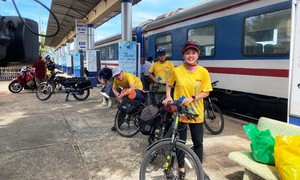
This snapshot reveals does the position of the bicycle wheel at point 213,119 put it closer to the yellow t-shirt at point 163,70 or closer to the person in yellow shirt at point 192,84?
the yellow t-shirt at point 163,70

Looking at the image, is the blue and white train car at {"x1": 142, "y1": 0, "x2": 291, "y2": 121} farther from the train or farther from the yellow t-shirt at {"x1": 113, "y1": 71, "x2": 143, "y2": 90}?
the yellow t-shirt at {"x1": 113, "y1": 71, "x2": 143, "y2": 90}

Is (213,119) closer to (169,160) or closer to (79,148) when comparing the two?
(79,148)

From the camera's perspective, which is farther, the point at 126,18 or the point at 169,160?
the point at 126,18

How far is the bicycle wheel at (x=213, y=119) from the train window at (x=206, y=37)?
1.98m

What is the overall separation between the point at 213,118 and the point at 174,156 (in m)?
2.69

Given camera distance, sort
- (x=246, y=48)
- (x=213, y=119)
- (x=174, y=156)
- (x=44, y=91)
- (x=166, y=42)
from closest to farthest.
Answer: (x=174, y=156), (x=213, y=119), (x=246, y=48), (x=166, y=42), (x=44, y=91)

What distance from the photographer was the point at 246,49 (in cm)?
605

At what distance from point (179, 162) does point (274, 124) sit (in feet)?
4.20

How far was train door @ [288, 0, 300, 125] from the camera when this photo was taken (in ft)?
11.6

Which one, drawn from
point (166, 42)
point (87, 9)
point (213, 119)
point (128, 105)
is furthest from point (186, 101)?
point (87, 9)

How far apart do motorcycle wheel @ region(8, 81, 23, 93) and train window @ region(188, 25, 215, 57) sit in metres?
8.31

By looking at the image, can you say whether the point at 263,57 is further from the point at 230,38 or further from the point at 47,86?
the point at 47,86

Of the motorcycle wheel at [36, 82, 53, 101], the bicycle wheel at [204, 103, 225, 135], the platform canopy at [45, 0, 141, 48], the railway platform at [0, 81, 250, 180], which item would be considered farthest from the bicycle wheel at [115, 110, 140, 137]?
the platform canopy at [45, 0, 141, 48]

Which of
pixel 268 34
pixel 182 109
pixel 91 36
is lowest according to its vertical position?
pixel 182 109
